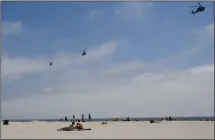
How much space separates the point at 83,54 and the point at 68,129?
7.27 meters

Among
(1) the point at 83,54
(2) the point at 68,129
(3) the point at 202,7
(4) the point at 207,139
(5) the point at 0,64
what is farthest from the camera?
(1) the point at 83,54

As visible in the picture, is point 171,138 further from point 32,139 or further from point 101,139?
point 32,139

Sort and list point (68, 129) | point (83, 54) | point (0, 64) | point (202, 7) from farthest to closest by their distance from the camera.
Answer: point (83, 54) → point (68, 129) → point (202, 7) → point (0, 64)

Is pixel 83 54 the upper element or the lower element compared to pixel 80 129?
upper

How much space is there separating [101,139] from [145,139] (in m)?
2.14

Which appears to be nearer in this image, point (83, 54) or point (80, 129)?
point (80, 129)

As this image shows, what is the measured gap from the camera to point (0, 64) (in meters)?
15.9

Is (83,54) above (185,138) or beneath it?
above

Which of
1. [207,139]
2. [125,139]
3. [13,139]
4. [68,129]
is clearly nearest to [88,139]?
[125,139]

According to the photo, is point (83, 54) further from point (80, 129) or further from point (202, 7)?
point (202, 7)

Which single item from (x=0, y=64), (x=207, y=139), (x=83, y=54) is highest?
(x=83, y=54)

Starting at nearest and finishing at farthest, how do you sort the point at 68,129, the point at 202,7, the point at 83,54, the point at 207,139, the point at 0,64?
the point at 0,64 → the point at 207,139 → the point at 202,7 → the point at 68,129 → the point at 83,54

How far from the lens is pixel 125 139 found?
18.3 meters

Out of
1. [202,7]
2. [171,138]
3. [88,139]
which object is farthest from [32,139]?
[202,7]
